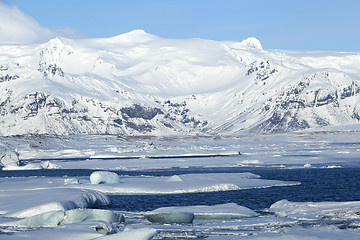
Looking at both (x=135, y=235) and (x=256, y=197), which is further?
(x=256, y=197)

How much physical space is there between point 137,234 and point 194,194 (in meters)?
27.3

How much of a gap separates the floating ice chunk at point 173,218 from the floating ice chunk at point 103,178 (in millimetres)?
23255

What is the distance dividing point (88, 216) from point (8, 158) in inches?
2943

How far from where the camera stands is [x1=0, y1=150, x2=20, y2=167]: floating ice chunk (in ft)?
348

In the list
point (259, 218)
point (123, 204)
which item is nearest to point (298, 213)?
point (259, 218)

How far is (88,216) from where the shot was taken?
36219mm

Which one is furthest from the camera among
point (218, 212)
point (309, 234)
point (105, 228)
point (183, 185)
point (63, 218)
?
point (183, 185)

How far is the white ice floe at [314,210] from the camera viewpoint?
3862 centimetres

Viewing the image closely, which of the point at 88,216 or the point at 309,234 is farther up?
the point at 88,216

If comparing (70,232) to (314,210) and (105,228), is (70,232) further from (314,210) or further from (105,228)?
(314,210)

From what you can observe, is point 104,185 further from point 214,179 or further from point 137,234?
point 137,234

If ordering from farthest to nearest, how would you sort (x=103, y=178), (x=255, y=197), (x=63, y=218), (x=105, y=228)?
(x=103, y=178), (x=255, y=197), (x=63, y=218), (x=105, y=228)

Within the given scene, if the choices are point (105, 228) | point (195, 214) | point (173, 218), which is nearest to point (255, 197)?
point (195, 214)

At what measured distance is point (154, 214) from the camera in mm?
37844
